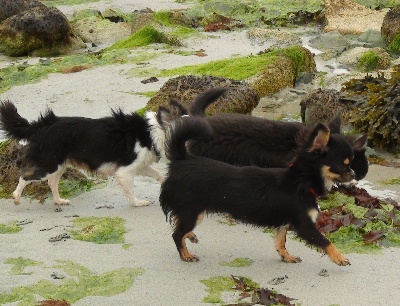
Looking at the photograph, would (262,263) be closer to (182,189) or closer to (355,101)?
(182,189)

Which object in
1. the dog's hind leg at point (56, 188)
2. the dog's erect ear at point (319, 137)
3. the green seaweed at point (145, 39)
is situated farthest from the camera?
the green seaweed at point (145, 39)

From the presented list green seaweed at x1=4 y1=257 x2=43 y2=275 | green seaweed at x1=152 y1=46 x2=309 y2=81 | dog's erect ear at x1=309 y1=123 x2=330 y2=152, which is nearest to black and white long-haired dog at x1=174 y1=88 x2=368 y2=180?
dog's erect ear at x1=309 y1=123 x2=330 y2=152

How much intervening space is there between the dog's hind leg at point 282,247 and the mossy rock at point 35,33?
40.9 ft

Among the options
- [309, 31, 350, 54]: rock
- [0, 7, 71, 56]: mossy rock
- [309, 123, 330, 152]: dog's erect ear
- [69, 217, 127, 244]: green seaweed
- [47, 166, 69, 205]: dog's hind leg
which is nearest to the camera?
[309, 123, 330, 152]: dog's erect ear

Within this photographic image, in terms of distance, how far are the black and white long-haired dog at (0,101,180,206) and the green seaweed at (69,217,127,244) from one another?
1.97 ft

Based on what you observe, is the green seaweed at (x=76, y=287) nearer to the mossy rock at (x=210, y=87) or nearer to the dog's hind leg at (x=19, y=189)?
the dog's hind leg at (x=19, y=189)

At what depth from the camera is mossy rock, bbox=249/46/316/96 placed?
11575mm

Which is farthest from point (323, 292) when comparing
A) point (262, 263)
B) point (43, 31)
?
point (43, 31)

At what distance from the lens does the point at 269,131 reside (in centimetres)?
695

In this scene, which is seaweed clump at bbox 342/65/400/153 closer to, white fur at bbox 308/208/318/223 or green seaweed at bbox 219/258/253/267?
white fur at bbox 308/208/318/223

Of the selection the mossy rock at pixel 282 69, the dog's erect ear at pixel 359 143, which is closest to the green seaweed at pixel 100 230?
the dog's erect ear at pixel 359 143

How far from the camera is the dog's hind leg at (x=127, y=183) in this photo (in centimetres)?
739

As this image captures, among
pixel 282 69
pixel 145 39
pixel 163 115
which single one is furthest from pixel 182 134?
pixel 145 39

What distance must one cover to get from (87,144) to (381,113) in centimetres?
424
